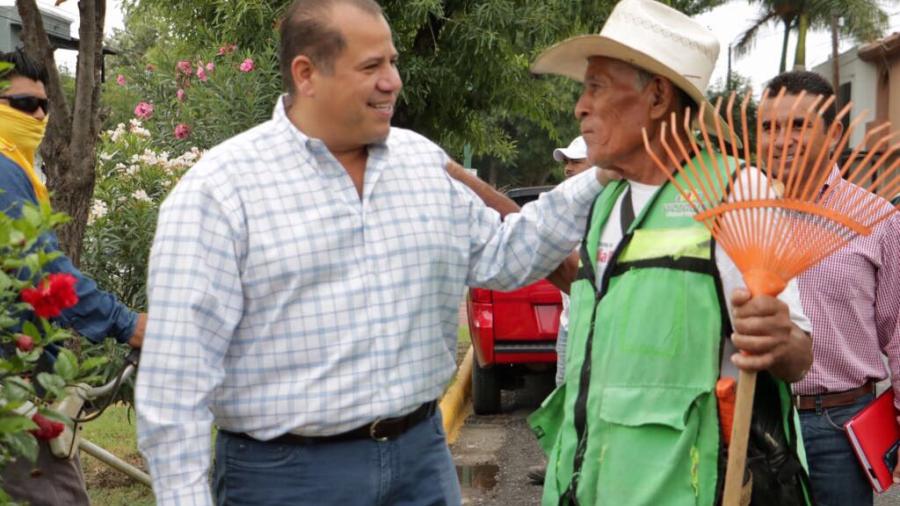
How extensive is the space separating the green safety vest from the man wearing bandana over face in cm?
175

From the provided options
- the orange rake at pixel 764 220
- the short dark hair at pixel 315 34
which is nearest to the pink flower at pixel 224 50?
the short dark hair at pixel 315 34

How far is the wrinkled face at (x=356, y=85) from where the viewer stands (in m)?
3.22

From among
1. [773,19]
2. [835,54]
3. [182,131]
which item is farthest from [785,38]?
[182,131]

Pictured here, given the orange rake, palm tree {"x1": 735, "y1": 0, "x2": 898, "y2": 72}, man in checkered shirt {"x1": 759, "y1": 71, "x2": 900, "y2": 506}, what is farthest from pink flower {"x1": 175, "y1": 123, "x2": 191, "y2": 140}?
palm tree {"x1": 735, "y1": 0, "x2": 898, "y2": 72}

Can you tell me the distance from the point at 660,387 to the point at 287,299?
0.88 m

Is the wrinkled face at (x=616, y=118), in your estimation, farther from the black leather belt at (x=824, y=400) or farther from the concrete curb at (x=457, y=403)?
the concrete curb at (x=457, y=403)

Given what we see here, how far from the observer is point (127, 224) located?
6.92m

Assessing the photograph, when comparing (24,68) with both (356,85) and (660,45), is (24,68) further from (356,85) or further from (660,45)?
(660,45)

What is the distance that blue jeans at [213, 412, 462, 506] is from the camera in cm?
313

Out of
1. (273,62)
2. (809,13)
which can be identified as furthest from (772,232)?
(809,13)

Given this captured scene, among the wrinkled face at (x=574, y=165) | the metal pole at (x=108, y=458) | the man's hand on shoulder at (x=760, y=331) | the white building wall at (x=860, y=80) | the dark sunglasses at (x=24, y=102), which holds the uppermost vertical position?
the dark sunglasses at (x=24, y=102)

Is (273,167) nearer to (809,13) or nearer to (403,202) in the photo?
(403,202)

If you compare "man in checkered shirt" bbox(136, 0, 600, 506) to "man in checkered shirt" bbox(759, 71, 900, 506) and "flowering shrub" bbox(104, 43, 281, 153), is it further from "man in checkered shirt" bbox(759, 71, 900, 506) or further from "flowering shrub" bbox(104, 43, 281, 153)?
"flowering shrub" bbox(104, 43, 281, 153)

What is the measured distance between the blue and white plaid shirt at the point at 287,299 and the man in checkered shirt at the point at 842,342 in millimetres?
1184
